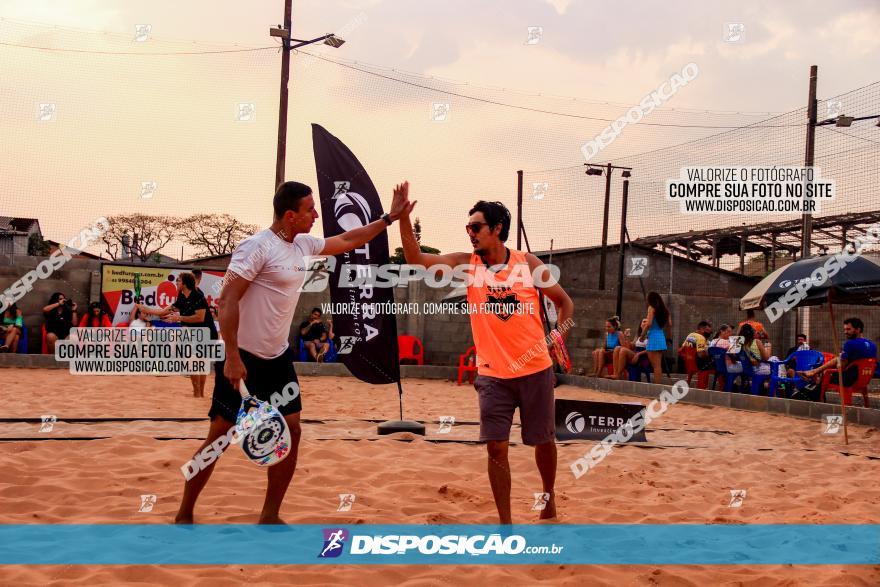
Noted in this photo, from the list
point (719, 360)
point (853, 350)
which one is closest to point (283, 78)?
point (719, 360)

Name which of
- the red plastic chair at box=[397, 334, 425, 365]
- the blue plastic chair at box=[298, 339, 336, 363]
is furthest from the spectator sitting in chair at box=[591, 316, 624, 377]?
the blue plastic chair at box=[298, 339, 336, 363]

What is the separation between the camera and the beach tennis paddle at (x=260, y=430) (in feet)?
12.2

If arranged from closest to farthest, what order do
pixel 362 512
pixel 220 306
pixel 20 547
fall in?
pixel 20 547, pixel 220 306, pixel 362 512

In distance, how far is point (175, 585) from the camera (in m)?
2.99

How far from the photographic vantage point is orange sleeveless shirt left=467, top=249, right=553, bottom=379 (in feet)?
13.1

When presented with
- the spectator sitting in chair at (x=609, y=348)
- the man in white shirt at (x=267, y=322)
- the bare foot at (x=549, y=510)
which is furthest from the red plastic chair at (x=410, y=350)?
the man in white shirt at (x=267, y=322)

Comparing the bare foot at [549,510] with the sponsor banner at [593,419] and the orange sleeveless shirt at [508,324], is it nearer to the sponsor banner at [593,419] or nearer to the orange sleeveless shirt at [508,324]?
the orange sleeveless shirt at [508,324]

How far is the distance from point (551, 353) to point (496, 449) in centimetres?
74

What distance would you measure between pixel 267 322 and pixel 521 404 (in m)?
1.48

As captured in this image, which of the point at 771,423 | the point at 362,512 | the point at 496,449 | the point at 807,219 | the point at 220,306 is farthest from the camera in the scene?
the point at 807,219

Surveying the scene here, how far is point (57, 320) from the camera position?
15.1 metres

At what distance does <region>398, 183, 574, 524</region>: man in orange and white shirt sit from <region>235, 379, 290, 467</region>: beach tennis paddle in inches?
42.9

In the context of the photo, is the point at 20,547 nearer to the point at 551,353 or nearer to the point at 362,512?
the point at 362,512

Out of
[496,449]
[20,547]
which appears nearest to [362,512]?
[496,449]
